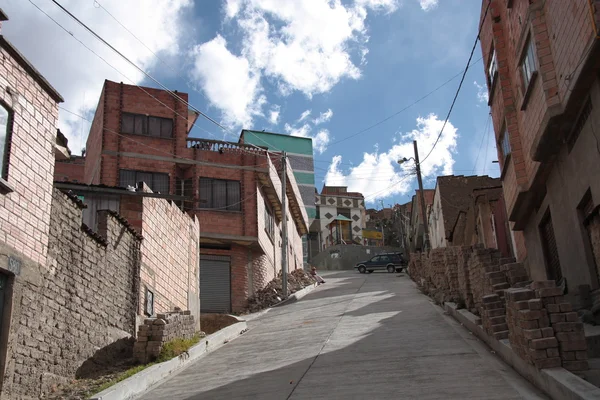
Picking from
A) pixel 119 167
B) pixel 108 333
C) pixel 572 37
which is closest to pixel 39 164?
pixel 108 333

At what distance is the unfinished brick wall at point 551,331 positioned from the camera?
6750mm

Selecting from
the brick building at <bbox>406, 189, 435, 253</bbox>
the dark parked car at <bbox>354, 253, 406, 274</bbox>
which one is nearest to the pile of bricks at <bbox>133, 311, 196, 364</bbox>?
the dark parked car at <bbox>354, 253, 406, 274</bbox>

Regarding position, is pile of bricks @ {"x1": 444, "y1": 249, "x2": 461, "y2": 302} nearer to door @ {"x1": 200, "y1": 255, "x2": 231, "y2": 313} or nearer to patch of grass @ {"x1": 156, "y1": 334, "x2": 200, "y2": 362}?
patch of grass @ {"x1": 156, "y1": 334, "x2": 200, "y2": 362}

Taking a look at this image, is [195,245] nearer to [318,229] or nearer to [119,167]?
[119,167]

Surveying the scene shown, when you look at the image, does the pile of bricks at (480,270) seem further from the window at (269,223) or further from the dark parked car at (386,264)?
the dark parked car at (386,264)

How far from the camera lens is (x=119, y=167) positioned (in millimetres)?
24969

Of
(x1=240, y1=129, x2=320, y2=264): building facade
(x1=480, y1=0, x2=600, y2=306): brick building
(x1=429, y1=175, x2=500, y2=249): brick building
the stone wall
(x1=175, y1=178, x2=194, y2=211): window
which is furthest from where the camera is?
(x1=240, y1=129, x2=320, y2=264): building facade

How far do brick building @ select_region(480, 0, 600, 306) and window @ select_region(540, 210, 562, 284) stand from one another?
0.08 ft

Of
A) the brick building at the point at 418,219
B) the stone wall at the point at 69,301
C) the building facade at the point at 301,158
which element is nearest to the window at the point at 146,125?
the stone wall at the point at 69,301

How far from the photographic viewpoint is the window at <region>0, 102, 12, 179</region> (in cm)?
821

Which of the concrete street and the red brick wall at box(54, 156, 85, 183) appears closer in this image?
the concrete street

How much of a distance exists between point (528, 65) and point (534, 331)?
711cm

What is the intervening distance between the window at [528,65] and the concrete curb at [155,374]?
9071mm

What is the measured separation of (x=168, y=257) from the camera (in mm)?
15039
